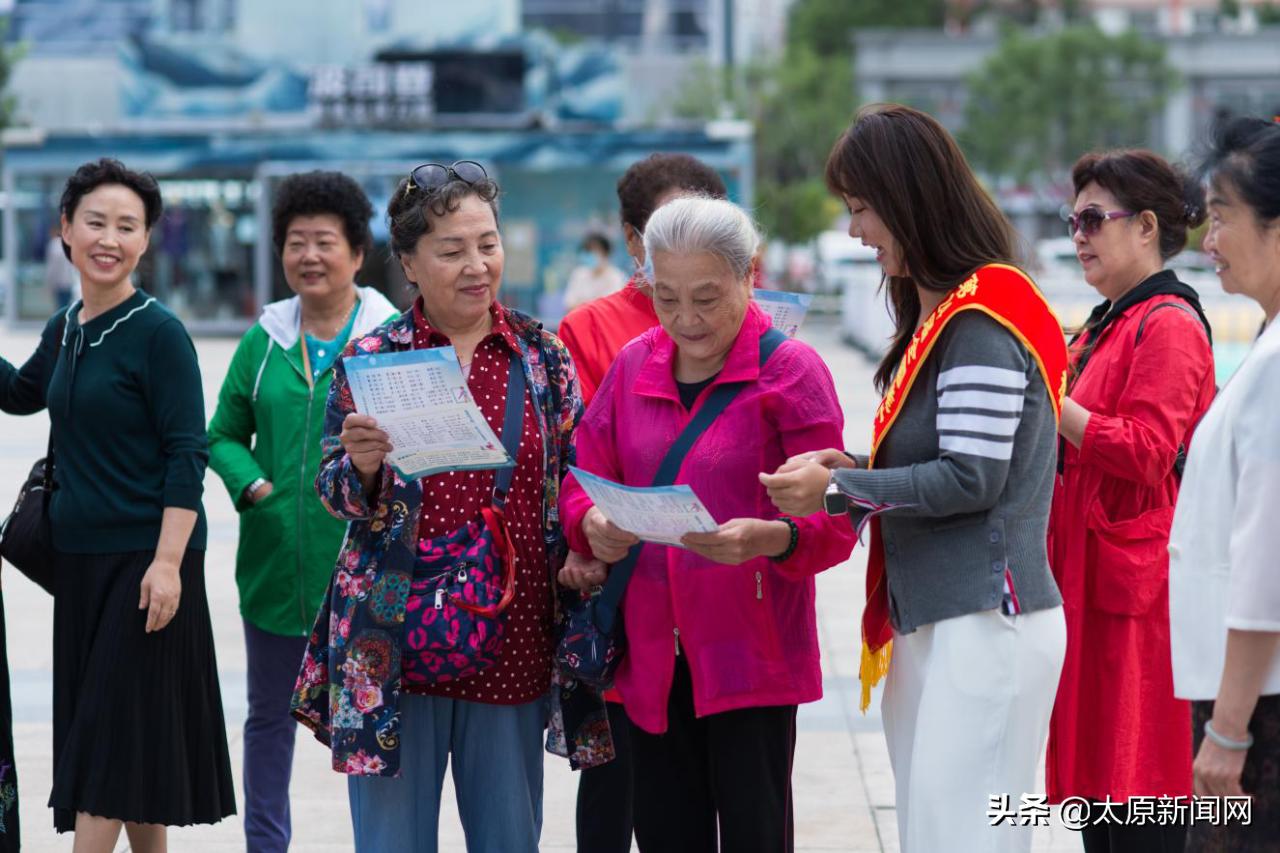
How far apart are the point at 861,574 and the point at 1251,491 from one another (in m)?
6.74

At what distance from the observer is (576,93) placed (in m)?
33.1

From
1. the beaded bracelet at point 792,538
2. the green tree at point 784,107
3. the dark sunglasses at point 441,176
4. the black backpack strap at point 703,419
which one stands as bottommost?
the beaded bracelet at point 792,538

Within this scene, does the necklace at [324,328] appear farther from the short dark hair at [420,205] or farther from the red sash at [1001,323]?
the red sash at [1001,323]

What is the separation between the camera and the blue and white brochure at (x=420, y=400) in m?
3.05

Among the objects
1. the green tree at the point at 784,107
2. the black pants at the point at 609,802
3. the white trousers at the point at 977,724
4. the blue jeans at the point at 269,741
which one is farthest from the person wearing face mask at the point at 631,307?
the green tree at the point at 784,107

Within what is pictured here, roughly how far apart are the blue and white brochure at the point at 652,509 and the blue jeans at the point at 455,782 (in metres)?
0.60

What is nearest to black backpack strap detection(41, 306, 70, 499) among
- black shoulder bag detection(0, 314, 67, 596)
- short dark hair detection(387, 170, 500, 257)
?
black shoulder bag detection(0, 314, 67, 596)

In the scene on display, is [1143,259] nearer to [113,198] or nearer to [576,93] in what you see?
[113,198]

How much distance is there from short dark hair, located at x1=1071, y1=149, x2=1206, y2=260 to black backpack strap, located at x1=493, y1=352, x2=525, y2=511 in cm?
152

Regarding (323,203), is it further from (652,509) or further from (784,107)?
(784,107)

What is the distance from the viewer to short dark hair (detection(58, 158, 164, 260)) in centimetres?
402

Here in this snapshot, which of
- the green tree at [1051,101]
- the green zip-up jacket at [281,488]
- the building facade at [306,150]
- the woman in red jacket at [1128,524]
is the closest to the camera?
the woman in red jacket at [1128,524]

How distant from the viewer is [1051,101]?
46.2m

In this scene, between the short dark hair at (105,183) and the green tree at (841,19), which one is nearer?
the short dark hair at (105,183)
